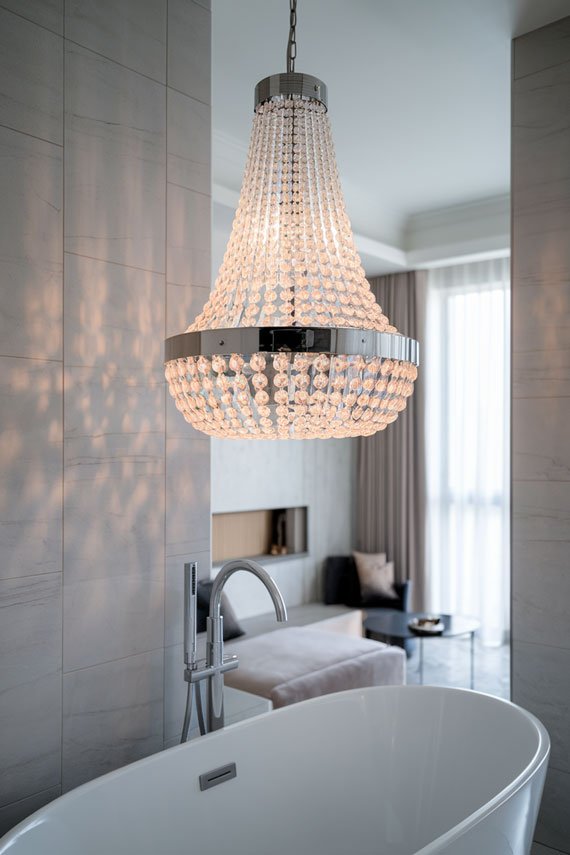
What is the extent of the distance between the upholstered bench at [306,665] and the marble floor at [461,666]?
547 mm

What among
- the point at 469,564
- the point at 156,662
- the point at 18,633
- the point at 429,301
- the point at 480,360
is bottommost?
the point at 469,564

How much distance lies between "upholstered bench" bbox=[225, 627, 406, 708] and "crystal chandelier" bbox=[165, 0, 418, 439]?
7.43 ft

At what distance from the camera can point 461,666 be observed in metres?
4.75

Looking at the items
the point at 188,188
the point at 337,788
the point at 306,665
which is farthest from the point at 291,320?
the point at 306,665

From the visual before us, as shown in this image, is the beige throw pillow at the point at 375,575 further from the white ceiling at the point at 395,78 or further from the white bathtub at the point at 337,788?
the white bathtub at the point at 337,788

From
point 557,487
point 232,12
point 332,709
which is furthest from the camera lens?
point 232,12

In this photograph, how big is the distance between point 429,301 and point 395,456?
3.96 feet

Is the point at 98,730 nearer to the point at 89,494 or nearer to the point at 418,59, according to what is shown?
the point at 89,494

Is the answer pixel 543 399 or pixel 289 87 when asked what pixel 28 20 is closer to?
pixel 289 87

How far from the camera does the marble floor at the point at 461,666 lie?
171 inches

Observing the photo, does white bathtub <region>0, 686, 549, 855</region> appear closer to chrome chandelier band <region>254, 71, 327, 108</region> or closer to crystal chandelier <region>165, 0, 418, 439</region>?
crystal chandelier <region>165, 0, 418, 439</region>

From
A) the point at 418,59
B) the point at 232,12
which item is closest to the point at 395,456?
the point at 418,59

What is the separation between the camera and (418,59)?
9.53 feet

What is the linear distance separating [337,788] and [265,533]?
3410mm
